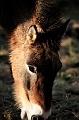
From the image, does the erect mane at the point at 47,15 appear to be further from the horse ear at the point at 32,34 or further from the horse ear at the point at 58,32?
the horse ear at the point at 32,34

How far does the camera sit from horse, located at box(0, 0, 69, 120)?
6449 mm

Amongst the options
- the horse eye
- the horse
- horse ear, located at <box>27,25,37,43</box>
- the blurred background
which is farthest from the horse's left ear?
the horse eye

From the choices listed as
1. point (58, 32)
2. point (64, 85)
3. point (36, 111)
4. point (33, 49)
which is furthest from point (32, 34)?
point (64, 85)

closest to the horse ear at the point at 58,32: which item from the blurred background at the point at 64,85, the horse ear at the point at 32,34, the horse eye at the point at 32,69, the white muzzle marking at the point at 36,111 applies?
the horse ear at the point at 32,34

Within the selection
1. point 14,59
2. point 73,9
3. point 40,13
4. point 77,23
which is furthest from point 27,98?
point 73,9

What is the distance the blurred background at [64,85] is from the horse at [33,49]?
53 cm

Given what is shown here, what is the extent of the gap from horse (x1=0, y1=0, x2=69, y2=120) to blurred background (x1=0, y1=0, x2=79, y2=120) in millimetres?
527

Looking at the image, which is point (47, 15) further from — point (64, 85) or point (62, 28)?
point (64, 85)

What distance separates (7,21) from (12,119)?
80.4 inches

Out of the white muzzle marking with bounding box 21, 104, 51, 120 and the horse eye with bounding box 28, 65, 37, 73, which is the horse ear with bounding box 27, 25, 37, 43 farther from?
the white muzzle marking with bounding box 21, 104, 51, 120

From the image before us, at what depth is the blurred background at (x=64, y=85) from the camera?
7660 millimetres

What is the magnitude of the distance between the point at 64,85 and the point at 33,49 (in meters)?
3.07

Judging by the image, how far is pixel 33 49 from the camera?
22.8 ft

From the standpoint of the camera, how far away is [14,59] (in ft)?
24.1
